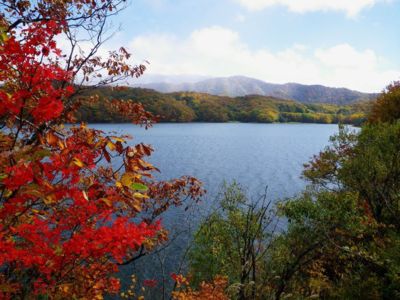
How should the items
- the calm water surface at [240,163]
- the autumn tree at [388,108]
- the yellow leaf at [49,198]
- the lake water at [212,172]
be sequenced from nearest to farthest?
the yellow leaf at [49,198], the lake water at [212,172], the autumn tree at [388,108], the calm water surface at [240,163]

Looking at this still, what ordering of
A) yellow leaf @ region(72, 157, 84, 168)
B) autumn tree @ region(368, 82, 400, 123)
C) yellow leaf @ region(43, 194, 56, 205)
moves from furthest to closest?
autumn tree @ region(368, 82, 400, 123)
yellow leaf @ region(43, 194, 56, 205)
yellow leaf @ region(72, 157, 84, 168)

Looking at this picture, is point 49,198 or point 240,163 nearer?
point 49,198

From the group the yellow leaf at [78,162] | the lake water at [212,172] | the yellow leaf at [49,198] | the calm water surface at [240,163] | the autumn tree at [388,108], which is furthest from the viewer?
the calm water surface at [240,163]

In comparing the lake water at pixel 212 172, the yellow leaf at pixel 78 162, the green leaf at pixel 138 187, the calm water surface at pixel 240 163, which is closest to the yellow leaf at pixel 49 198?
the yellow leaf at pixel 78 162

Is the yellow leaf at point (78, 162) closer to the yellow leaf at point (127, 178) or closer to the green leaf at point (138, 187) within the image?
the yellow leaf at point (127, 178)

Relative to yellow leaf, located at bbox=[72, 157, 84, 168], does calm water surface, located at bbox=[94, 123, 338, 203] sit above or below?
below

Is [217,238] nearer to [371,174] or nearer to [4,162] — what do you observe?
[371,174]

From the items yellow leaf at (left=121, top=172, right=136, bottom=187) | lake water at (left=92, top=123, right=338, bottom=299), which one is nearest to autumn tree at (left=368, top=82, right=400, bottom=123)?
lake water at (left=92, top=123, right=338, bottom=299)

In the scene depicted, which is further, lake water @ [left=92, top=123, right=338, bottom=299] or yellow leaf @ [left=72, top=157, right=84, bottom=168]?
lake water @ [left=92, top=123, right=338, bottom=299]

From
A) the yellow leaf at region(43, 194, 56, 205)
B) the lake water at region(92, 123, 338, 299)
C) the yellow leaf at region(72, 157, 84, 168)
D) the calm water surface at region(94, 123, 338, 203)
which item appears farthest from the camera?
the calm water surface at region(94, 123, 338, 203)

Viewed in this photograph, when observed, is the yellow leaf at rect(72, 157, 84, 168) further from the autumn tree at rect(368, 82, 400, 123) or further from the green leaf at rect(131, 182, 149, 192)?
the autumn tree at rect(368, 82, 400, 123)

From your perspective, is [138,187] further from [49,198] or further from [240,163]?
[240,163]

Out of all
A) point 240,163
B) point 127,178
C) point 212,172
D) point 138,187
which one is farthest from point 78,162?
point 240,163

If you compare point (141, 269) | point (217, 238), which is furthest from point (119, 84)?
point (141, 269)
